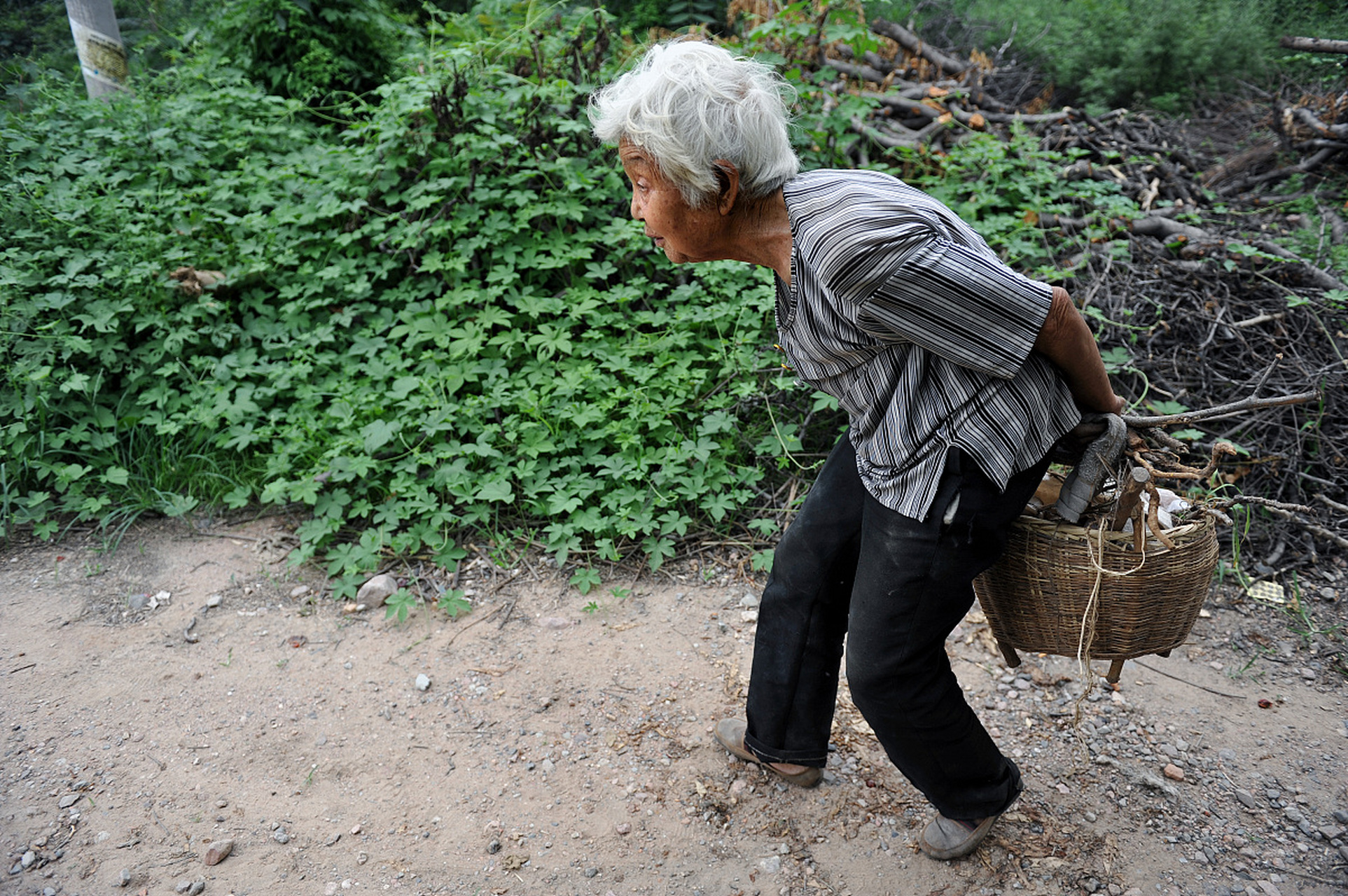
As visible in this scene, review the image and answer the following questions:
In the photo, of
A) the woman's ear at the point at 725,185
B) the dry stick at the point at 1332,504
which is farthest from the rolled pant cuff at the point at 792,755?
the dry stick at the point at 1332,504

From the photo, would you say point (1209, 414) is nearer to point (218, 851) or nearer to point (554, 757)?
point (554, 757)

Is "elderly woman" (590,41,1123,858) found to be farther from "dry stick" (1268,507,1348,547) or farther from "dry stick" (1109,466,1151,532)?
"dry stick" (1268,507,1348,547)

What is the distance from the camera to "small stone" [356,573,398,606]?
10.4 ft

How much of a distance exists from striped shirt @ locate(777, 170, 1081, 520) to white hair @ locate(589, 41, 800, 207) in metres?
0.09

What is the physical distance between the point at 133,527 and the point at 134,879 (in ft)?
6.20

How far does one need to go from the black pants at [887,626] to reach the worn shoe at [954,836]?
7cm

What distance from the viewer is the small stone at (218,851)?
2.13m

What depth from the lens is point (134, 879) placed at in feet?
6.83

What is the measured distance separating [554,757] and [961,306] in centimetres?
182

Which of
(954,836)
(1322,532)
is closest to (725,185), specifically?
(954,836)

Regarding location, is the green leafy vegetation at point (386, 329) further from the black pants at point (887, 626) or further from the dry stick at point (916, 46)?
the dry stick at point (916, 46)

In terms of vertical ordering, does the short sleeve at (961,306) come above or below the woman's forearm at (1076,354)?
above

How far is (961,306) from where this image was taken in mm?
1470

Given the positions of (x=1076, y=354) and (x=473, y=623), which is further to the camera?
(x=473, y=623)
